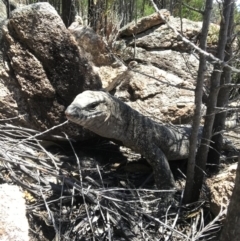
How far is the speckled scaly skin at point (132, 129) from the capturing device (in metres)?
2.83

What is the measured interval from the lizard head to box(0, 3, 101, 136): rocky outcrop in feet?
1.82

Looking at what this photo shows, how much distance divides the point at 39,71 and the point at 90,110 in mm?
842

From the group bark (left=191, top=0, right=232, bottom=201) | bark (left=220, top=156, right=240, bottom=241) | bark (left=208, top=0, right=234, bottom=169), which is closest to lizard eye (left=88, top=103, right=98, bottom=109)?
bark (left=191, top=0, right=232, bottom=201)

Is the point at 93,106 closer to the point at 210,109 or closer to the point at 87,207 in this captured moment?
the point at 87,207

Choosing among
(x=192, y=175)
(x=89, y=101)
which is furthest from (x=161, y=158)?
(x=89, y=101)

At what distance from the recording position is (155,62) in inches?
213

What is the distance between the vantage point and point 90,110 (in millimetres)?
2832

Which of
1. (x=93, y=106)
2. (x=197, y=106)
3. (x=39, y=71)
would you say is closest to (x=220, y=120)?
(x=197, y=106)

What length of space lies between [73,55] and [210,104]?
1.26 m

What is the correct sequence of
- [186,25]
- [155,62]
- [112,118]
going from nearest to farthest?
[112,118]
[155,62]
[186,25]

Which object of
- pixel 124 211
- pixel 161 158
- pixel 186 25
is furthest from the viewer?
pixel 186 25

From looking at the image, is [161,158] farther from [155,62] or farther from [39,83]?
[155,62]

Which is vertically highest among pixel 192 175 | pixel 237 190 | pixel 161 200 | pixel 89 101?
pixel 89 101

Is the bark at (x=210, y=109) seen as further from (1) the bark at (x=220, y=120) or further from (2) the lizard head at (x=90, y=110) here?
(2) the lizard head at (x=90, y=110)
